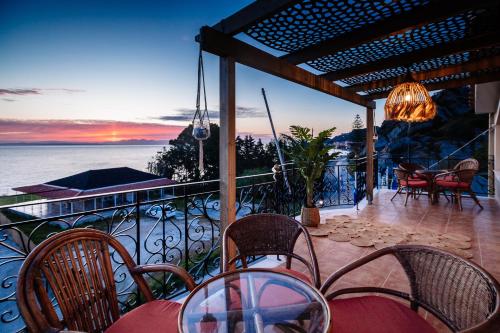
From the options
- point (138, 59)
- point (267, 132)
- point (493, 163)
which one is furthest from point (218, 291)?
point (267, 132)

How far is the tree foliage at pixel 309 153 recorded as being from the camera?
3.95 m

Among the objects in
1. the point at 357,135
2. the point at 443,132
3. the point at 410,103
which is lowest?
the point at 410,103

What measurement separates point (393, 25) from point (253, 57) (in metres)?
1.21

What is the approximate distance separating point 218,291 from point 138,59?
7397mm

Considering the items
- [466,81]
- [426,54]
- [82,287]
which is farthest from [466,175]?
[82,287]

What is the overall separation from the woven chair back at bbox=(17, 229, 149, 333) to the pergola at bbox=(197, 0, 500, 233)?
3.73ft

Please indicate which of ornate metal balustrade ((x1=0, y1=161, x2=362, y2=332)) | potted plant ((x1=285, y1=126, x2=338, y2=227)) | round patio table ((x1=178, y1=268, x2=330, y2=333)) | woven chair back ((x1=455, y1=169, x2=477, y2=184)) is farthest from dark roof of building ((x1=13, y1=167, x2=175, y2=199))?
round patio table ((x1=178, y1=268, x2=330, y2=333))

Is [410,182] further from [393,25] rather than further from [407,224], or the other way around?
[393,25]

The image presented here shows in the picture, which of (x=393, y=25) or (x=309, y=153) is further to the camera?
(x=309, y=153)

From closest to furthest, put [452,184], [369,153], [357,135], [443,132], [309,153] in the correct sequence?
[309,153], [452,184], [369,153], [443,132], [357,135]

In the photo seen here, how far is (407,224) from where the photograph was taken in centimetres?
425

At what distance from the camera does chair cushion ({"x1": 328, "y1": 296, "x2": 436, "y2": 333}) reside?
104 cm

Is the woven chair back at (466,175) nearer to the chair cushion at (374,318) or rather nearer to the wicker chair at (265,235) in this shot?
the wicker chair at (265,235)

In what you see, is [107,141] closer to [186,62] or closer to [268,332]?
[186,62]
